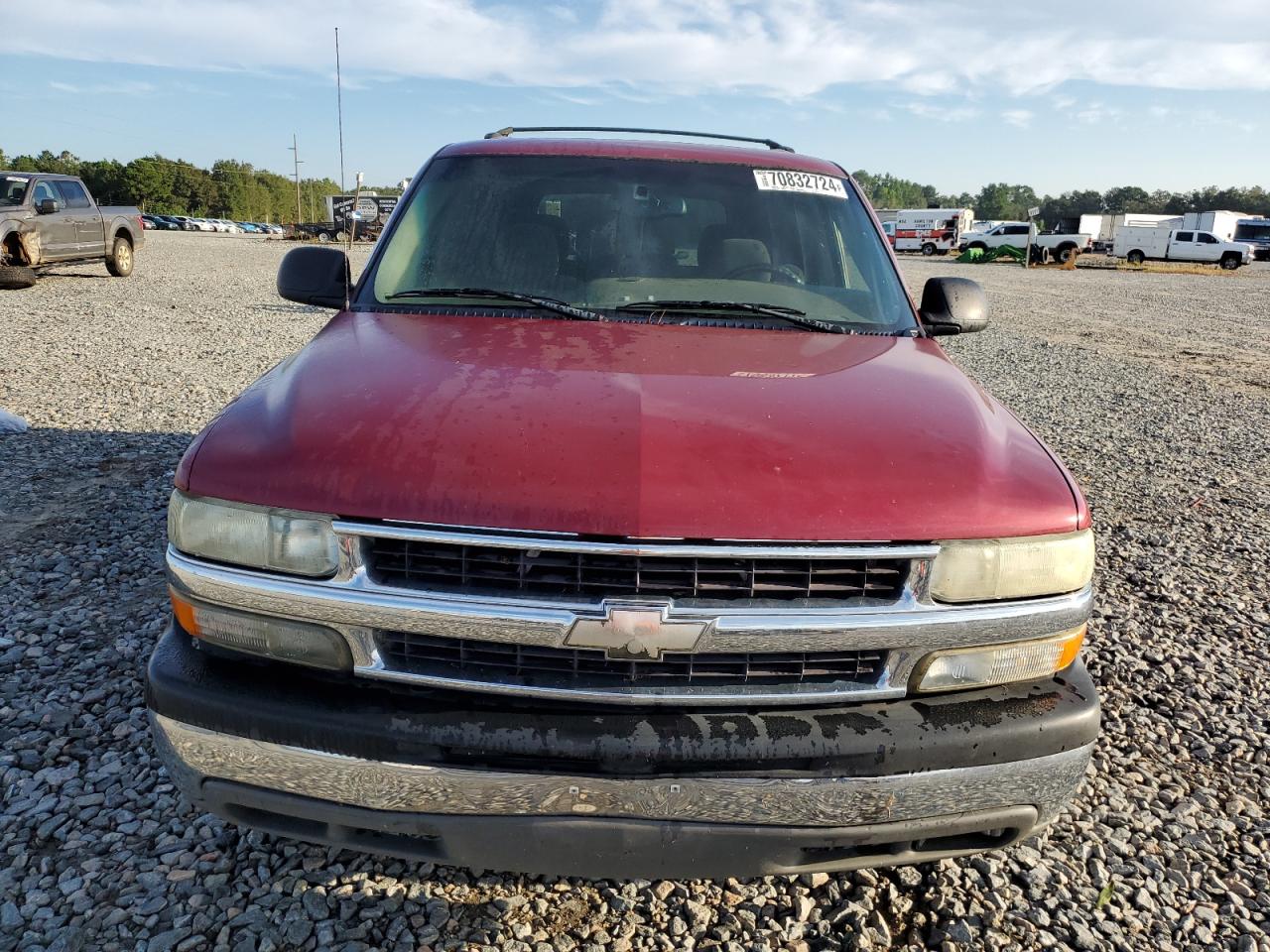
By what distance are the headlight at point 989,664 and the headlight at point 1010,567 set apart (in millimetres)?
111

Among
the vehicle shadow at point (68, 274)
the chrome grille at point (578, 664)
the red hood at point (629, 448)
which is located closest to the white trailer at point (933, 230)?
the vehicle shadow at point (68, 274)

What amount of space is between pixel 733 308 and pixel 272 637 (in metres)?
1.71

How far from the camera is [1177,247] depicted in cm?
4416

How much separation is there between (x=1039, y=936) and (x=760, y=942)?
71cm

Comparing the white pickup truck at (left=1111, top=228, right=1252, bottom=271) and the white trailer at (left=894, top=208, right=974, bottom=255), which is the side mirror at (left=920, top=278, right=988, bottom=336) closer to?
the white pickup truck at (left=1111, top=228, right=1252, bottom=271)

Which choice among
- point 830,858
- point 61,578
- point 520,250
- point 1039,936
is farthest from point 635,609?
point 61,578

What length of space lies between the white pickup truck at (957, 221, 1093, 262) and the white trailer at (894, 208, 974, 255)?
2.76 metres

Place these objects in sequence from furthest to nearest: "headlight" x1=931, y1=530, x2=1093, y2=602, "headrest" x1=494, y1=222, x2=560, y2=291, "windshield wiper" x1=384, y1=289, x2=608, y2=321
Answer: "headrest" x1=494, y1=222, x2=560, y2=291 < "windshield wiper" x1=384, y1=289, x2=608, y2=321 < "headlight" x1=931, y1=530, x2=1093, y2=602

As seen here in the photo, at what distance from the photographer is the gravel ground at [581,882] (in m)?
2.25

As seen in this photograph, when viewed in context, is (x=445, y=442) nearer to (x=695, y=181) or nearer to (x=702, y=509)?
(x=702, y=509)

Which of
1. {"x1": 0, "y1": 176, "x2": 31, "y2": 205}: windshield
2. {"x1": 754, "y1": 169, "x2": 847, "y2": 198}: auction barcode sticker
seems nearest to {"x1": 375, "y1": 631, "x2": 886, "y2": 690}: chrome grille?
{"x1": 754, "y1": 169, "x2": 847, "y2": 198}: auction barcode sticker

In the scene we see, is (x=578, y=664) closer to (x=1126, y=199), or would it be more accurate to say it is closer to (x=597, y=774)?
(x=597, y=774)

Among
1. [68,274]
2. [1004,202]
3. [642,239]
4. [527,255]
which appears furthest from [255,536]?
[1004,202]

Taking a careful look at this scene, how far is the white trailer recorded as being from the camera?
56.8 m
